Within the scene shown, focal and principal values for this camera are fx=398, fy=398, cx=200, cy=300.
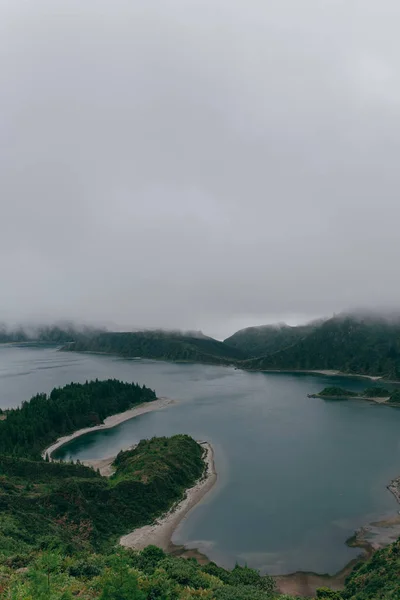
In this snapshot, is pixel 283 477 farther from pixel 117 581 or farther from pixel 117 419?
pixel 117 419

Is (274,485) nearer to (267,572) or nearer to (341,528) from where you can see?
(341,528)

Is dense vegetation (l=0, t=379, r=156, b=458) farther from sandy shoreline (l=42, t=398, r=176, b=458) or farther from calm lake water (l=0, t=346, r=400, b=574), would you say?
calm lake water (l=0, t=346, r=400, b=574)

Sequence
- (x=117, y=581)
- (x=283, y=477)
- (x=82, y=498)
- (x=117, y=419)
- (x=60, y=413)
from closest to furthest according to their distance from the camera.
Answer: (x=117, y=581) → (x=82, y=498) → (x=283, y=477) → (x=60, y=413) → (x=117, y=419)

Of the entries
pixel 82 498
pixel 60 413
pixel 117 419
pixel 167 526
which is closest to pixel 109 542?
pixel 82 498

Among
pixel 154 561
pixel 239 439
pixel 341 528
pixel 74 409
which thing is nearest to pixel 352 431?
pixel 239 439

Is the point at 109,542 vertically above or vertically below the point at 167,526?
above

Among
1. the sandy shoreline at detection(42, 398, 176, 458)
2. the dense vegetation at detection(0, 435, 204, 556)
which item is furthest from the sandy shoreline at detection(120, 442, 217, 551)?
the sandy shoreline at detection(42, 398, 176, 458)
